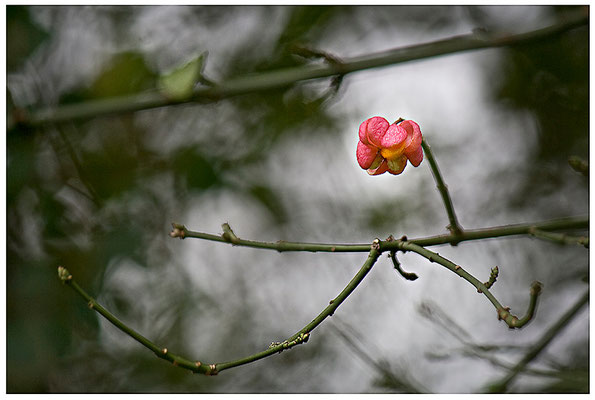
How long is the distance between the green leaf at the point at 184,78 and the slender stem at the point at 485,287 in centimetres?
90

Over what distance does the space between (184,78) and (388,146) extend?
72cm

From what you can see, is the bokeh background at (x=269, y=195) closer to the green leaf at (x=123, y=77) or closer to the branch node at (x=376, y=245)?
the green leaf at (x=123, y=77)

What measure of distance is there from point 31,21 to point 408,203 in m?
1.86

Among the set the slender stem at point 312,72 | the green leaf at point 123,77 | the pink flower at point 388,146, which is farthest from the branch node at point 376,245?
the green leaf at point 123,77

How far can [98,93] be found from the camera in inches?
94.5

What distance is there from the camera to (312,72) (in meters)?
1.83

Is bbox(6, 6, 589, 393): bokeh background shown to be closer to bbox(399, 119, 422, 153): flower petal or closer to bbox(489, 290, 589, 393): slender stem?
bbox(489, 290, 589, 393): slender stem

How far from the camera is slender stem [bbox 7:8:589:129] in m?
1.78

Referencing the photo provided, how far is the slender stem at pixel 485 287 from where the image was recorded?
908 millimetres

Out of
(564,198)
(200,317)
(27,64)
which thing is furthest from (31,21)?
(564,198)

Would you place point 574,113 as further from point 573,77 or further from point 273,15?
point 273,15

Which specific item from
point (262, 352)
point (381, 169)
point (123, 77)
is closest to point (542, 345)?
point (381, 169)

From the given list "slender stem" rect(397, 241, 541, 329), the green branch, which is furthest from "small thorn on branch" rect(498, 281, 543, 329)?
the green branch

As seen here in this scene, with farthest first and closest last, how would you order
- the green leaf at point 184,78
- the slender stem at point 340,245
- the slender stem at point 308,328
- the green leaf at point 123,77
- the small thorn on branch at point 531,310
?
1. the green leaf at point 123,77
2. the green leaf at point 184,78
3. the slender stem at point 340,245
4. the slender stem at point 308,328
5. the small thorn on branch at point 531,310
